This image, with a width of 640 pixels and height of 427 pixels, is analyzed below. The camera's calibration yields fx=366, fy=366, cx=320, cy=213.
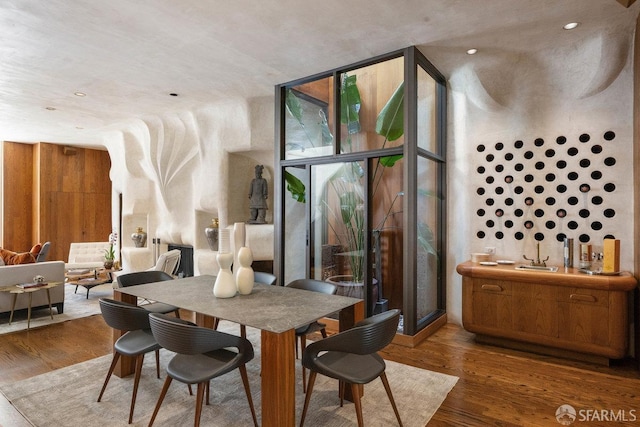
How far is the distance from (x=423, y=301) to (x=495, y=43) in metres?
2.78

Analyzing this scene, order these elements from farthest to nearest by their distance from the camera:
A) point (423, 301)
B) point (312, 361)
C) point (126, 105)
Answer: point (126, 105) → point (423, 301) → point (312, 361)

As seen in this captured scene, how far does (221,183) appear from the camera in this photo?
6176 millimetres

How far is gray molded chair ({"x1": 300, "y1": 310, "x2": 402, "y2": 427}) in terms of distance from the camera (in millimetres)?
2047

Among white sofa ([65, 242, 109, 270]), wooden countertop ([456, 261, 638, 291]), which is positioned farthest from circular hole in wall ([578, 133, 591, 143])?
white sofa ([65, 242, 109, 270])

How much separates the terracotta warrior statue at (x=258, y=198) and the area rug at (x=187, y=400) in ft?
10.6

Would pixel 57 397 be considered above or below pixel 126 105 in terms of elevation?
below

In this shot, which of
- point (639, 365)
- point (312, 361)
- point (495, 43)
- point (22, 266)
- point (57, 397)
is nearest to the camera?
point (312, 361)

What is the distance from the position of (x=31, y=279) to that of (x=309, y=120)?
163 inches

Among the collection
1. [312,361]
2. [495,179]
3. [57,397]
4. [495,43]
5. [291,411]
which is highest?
[495,43]

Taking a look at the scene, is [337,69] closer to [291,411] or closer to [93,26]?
[93,26]

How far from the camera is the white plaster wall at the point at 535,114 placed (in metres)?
3.55

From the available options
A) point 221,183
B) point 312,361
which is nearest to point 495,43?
point 312,361

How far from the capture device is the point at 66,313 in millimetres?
5020

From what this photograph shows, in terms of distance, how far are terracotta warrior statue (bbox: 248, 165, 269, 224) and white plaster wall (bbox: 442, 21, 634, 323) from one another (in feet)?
9.79
